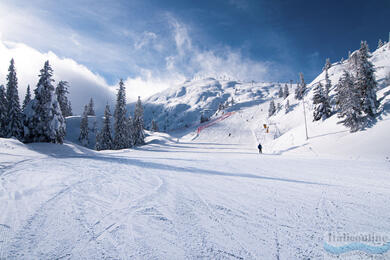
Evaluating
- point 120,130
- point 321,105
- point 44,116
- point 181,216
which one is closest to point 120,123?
point 120,130

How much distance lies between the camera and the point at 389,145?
14.8 m

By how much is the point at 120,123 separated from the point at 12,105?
19482 mm

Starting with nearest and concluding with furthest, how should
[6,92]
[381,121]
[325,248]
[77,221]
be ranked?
[325,248], [77,221], [381,121], [6,92]

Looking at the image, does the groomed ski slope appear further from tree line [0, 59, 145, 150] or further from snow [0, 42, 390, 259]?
tree line [0, 59, 145, 150]

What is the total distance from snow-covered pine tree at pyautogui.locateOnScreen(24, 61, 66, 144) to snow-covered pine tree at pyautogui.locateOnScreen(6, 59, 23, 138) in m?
13.9

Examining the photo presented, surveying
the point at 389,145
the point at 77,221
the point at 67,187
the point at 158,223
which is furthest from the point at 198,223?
the point at 389,145

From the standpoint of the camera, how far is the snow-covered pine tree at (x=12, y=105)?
29709mm

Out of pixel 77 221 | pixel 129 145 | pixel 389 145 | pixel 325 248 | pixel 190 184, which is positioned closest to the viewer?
pixel 325 248

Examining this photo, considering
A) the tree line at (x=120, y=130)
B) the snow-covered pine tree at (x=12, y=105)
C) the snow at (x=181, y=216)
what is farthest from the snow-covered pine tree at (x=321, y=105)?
the snow-covered pine tree at (x=12, y=105)

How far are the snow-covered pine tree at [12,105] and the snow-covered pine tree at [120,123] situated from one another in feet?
49.5

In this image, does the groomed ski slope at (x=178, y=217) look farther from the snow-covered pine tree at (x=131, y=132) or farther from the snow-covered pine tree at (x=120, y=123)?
the snow-covered pine tree at (x=131, y=132)

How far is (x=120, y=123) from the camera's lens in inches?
1375

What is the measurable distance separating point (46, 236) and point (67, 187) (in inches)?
129

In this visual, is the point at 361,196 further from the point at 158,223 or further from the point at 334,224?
the point at 158,223
